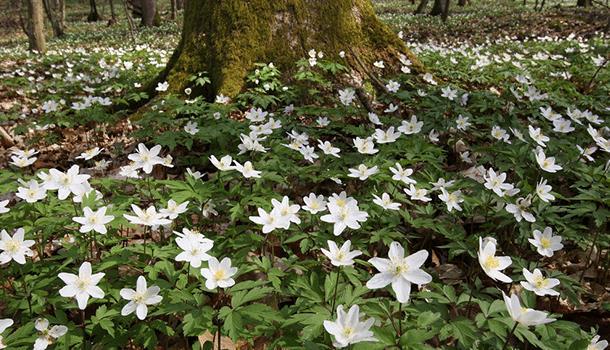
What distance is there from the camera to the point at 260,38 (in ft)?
15.4

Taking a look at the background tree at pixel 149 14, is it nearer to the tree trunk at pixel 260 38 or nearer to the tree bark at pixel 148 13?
the tree bark at pixel 148 13

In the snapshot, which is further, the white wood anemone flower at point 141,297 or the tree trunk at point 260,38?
the tree trunk at point 260,38

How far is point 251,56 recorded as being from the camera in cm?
467

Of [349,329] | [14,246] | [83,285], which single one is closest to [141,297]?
[83,285]

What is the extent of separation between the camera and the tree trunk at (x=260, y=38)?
15.2 feet

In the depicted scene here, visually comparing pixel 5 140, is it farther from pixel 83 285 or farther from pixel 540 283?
pixel 540 283

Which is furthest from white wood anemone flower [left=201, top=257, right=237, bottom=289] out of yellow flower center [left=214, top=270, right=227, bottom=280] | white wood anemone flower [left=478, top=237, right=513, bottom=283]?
white wood anemone flower [left=478, top=237, right=513, bottom=283]

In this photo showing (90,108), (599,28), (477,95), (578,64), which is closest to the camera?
(477,95)

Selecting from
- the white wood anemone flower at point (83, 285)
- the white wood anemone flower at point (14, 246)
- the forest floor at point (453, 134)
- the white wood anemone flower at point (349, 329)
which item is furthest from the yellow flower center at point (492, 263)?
the white wood anemone flower at point (14, 246)

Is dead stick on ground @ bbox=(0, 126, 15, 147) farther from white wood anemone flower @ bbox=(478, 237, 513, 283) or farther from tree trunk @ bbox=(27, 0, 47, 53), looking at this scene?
tree trunk @ bbox=(27, 0, 47, 53)

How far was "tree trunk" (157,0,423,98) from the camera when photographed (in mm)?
4641

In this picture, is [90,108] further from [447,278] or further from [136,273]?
[447,278]

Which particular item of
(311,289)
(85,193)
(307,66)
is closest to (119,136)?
(307,66)

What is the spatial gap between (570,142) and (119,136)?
435cm
